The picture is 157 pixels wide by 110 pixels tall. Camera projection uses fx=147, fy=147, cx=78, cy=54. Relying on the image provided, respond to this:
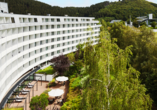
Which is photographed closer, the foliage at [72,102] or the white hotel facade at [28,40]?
the foliage at [72,102]

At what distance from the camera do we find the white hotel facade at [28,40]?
21.3 meters

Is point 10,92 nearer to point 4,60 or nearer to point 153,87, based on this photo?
point 4,60

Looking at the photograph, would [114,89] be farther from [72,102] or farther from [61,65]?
[61,65]

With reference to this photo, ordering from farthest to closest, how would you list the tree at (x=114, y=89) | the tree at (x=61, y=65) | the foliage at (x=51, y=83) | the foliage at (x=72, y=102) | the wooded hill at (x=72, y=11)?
the wooded hill at (x=72, y=11)
the tree at (x=61, y=65)
the foliage at (x=51, y=83)
the foliage at (x=72, y=102)
the tree at (x=114, y=89)

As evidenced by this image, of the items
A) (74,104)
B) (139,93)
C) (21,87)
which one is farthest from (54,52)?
(139,93)

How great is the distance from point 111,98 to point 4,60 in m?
16.8

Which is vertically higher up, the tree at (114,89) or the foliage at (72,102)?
the tree at (114,89)

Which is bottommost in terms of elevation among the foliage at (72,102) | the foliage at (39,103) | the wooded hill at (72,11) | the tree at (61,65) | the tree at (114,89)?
the foliage at (72,102)

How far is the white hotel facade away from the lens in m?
21.3

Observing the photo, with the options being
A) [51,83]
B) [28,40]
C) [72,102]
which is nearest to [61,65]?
[51,83]

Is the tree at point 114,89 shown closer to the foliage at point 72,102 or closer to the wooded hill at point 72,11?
the foliage at point 72,102

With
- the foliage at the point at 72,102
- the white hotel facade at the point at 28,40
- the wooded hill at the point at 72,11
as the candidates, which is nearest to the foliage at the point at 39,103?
the foliage at the point at 72,102

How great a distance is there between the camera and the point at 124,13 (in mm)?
139375

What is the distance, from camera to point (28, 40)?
103 ft
